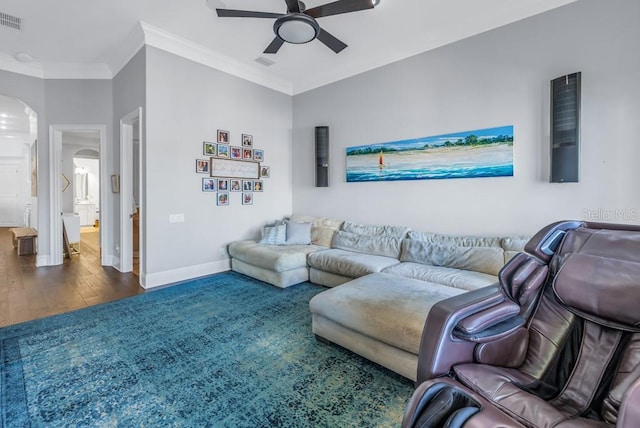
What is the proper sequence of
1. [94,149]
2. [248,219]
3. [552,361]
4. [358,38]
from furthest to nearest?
[94,149] < [248,219] < [358,38] < [552,361]

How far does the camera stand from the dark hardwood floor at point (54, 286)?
312cm

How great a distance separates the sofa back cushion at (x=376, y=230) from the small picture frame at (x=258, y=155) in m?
1.84

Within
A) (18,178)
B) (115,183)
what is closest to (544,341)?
(115,183)

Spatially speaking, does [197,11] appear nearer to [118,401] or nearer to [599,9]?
[118,401]

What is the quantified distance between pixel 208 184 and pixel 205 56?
1.83 metres

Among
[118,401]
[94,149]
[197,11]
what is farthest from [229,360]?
[94,149]

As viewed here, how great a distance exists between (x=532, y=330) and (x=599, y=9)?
10.6ft

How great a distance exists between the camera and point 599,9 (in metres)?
2.75

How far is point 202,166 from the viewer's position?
429cm

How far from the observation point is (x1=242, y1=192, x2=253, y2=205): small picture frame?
4887 millimetres

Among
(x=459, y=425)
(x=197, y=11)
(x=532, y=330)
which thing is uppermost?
(x=197, y=11)

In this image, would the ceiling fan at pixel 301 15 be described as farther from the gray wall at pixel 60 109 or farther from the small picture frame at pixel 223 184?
the gray wall at pixel 60 109

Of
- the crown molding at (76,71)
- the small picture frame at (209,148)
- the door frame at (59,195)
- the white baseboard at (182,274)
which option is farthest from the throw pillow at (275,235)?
the crown molding at (76,71)

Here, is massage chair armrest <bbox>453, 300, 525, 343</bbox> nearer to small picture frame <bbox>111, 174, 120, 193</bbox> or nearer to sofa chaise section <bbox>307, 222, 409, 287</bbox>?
sofa chaise section <bbox>307, 222, 409, 287</bbox>
